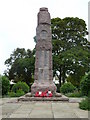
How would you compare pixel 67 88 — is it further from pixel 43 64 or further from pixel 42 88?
pixel 42 88

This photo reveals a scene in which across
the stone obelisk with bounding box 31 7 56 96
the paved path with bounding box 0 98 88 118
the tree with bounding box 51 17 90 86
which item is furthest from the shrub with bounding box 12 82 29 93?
the paved path with bounding box 0 98 88 118

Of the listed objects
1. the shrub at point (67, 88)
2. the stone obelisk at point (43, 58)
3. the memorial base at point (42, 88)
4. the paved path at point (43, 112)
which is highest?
the stone obelisk at point (43, 58)

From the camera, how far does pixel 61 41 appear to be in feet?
117

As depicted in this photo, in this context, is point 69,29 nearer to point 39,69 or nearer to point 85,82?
point 85,82

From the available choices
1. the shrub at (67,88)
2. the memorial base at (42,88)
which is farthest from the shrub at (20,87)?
the memorial base at (42,88)

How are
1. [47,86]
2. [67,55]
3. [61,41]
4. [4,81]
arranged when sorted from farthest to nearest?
1. [61,41]
2. [67,55]
3. [4,81]
4. [47,86]

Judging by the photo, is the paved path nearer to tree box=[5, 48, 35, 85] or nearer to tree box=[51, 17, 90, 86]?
tree box=[51, 17, 90, 86]

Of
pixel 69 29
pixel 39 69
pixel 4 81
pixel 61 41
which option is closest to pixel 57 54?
pixel 61 41

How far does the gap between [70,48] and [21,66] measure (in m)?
8.01

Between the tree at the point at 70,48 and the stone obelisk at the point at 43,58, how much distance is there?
13676mm

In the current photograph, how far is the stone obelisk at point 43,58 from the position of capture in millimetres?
18703

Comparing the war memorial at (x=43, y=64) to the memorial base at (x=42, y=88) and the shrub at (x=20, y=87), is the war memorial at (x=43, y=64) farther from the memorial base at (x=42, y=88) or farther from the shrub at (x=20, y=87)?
the shrub at (x=20, y=87)

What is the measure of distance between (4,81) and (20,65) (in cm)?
1330

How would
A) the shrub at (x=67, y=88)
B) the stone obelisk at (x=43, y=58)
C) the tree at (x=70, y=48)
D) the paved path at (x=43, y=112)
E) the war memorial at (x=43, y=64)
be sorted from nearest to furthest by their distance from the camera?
the paved path at (x=43, y=112) → the war memorial at (x=43, y=64) → the stone obelisk at (x=43, y=58) → the shrub at (x=67, y=88) → the tree at (x=70, y=48)
